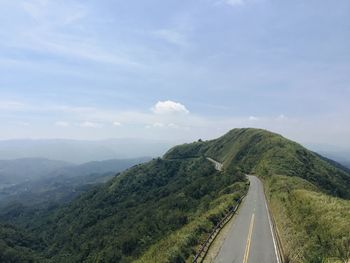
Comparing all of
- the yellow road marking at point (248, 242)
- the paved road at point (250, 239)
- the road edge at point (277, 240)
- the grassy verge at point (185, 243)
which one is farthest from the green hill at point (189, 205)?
the yellow road marking at point (248, 242)

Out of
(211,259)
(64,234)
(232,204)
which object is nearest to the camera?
(211,259)

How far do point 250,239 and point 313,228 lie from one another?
594cm

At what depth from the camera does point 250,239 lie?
105ft

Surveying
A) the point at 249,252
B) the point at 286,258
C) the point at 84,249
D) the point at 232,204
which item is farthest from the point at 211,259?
the point at 84,249

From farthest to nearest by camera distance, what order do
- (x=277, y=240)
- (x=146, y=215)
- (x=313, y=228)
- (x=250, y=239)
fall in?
(x=146, y=215) < (x=250, y=239) < (x=277, y=240) < (x=313, y=228)

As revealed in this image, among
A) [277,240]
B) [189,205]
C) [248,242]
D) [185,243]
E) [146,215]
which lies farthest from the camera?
[146,215]

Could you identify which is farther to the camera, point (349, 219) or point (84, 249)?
point (84, 249)

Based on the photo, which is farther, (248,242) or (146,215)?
(146,215)

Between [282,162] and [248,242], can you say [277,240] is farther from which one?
[282,162]

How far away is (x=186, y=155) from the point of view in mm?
193000

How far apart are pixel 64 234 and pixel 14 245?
2836 cm

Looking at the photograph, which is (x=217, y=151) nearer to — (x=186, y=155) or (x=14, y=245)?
(x=186, y=155)

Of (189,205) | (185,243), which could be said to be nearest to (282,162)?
(189,205)

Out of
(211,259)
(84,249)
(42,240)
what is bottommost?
(42,240)
